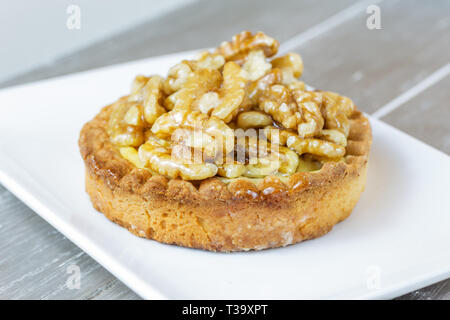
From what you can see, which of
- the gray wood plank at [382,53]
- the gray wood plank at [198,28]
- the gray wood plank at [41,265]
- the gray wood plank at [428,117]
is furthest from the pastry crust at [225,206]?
the gray wood plank at [198,28]

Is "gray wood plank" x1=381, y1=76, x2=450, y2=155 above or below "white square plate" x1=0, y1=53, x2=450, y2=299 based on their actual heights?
below

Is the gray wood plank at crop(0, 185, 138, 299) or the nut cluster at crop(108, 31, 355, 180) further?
the nut cluster at crop(108, 31, 355, 180)

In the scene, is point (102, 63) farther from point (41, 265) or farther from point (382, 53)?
point (41, 265)

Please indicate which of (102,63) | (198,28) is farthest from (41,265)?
(198,28)

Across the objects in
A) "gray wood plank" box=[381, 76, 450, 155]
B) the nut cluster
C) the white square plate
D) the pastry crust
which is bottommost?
"gray wood plank" box=[381, 76, 450, 155]

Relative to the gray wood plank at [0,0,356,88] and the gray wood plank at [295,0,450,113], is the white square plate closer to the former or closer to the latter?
the gray wood plank at [295,0,450,113]

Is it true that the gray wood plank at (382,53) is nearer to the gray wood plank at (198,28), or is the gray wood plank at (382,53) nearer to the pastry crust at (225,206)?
the gray wood plank at (198,28)

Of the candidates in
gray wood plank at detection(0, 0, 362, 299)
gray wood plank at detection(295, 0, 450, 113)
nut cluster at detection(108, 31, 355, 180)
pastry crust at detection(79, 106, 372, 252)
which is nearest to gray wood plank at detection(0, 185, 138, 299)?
gray wood plank at detection(0, 0, 362, 299)
